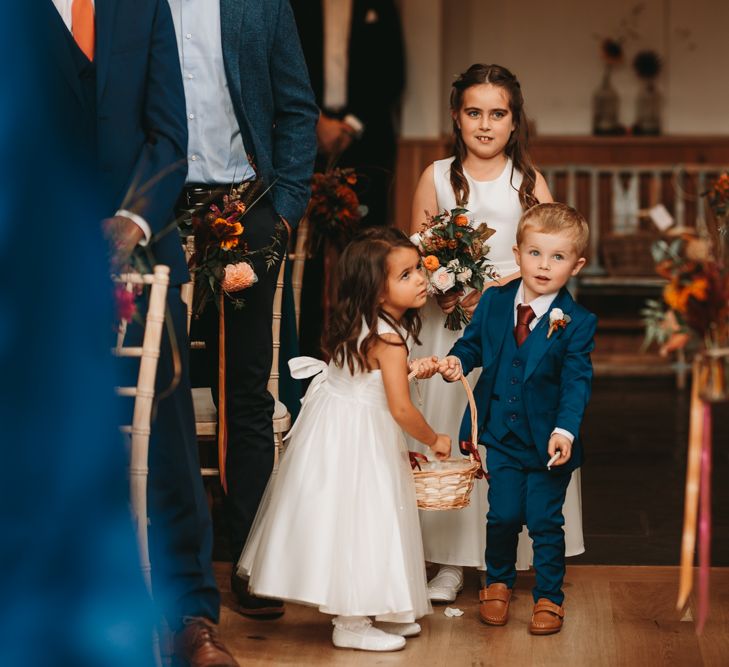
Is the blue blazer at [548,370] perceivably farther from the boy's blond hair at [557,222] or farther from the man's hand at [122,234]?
the man's hand at [122,234]

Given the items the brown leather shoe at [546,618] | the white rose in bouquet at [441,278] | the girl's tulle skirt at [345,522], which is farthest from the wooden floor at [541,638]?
the white rose in bouquet at [441,278]

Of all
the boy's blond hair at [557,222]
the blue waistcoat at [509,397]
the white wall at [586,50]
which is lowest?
the blue waistcoat at [509,397]

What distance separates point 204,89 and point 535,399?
120 centimetres

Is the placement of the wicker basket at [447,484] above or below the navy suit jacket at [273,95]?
below

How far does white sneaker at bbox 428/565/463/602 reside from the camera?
12.6 ft

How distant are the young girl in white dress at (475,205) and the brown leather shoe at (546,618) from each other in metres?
0.39

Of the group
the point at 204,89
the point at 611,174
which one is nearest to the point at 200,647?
the point at 204,89

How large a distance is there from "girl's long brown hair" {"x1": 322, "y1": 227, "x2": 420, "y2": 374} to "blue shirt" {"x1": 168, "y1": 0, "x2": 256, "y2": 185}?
428 millimetres

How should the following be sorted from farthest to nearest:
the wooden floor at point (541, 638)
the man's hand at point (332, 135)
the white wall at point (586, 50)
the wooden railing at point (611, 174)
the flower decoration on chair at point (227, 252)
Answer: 1. the white wall at point (586, 50)
2. the wooden railing at point (611, 174)
3. the man's hand at point (332, 135)
4. the flower decoration on chair at point (227, 252)
5. the wooden floor at point (541, 638)

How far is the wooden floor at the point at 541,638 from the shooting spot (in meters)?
3.35

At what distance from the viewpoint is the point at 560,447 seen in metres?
3.47

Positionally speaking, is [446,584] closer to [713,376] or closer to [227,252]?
[227,252]

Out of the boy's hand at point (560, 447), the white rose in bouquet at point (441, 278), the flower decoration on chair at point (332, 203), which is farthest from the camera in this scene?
the flower decoration on chair at point (332, 203)

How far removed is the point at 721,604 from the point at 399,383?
1116mm
